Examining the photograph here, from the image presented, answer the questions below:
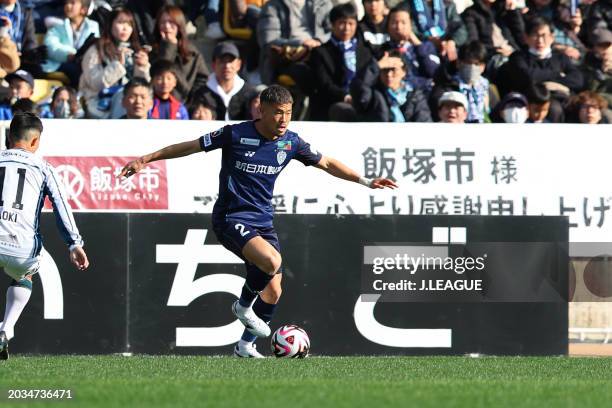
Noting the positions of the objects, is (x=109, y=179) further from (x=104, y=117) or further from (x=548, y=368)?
(x=548, y=368)

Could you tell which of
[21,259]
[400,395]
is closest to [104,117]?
[21,259]

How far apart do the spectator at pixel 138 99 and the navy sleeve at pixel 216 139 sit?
12.1 ft

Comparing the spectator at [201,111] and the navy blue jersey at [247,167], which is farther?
the spectator at [201,111]

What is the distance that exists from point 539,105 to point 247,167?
19.2ft

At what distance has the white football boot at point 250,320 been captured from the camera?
11.2 meters

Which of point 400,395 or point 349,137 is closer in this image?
point 400,395

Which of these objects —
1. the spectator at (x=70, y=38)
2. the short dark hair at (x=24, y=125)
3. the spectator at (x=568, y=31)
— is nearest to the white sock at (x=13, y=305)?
the short dark hair at (x=24, y=125)

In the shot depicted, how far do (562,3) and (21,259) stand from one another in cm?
1065

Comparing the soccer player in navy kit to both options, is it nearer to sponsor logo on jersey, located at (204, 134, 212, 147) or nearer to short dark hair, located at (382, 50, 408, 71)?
sponsor logo on jersey, located at (204, 134, 212, 147)

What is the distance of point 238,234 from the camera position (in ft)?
35.8

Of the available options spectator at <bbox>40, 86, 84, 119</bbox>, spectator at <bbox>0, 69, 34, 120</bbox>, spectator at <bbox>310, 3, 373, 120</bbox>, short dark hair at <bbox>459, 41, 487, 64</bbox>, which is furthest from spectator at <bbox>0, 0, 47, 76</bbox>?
short dark hair at <bbox>459, 41, 487, 64</bbox>

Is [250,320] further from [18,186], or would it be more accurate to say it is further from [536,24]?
[536,24]

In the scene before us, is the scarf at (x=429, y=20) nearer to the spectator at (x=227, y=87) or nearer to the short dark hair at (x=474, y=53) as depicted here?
the short dark hair at (x=474, y=53)

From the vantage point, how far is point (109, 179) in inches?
527
